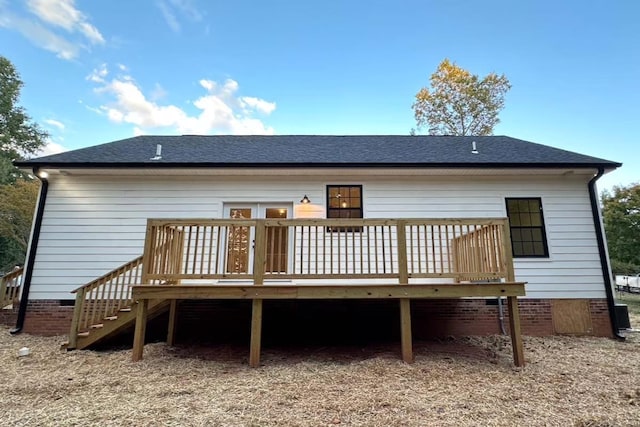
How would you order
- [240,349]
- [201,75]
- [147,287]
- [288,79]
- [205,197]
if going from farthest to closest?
[288,79] → [201,75] → [205,197] → [240,349] → [147,287]

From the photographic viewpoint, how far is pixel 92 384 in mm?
3822

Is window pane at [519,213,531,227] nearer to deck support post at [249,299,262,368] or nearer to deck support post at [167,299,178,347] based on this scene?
deck support post at [249,299,262,368]

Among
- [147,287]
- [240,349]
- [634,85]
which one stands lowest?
[240,349]

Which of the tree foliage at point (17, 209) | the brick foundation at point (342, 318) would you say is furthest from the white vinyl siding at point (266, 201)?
the tree foliage at point (17, 209)

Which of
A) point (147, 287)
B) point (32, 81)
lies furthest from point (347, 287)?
point (32, 81)

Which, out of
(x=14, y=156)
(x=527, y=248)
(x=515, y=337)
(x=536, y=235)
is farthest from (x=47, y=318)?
(x=14, y=156)

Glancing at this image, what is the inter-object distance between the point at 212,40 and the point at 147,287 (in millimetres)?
13215

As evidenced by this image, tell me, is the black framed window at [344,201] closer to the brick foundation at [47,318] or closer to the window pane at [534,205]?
the window pane at [534,205]

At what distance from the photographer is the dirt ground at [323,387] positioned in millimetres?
2939

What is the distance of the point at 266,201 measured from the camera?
709 centimetres

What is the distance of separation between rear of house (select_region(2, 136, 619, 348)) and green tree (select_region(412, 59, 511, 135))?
1345cm

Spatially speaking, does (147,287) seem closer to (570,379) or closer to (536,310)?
(570,379)

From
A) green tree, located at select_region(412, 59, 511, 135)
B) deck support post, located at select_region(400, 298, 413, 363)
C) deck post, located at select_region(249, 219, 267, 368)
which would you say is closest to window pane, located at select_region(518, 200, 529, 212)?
deck support post, located at select_region(400, 298, 413, 363)

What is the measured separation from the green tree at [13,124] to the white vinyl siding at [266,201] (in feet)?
64.9
